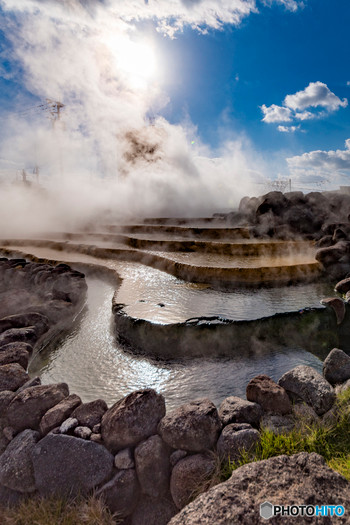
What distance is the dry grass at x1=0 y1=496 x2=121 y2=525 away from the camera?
5.95 ft

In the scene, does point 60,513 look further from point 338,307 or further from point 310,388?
point 338,307

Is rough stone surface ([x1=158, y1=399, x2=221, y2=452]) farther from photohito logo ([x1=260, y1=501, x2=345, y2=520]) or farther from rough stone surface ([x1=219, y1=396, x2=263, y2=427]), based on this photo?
Result: photohito logo ([x1=260, y1=501, x2=345, y2=520])

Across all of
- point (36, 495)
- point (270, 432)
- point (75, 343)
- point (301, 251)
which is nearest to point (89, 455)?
point (36, 495)

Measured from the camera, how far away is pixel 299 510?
1377 millimetres

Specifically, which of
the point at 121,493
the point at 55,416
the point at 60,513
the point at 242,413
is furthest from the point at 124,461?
the point at 242,413

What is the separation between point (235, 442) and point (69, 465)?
1.06 metres

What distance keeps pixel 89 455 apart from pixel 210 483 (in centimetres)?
78

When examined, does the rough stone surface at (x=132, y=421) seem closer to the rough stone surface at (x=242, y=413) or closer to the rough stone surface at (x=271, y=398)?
the rough stone surface at (x=242, y=413)

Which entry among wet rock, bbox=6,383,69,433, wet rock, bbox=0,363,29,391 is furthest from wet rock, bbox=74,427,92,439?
wet rock, bbox=0,363,29,391

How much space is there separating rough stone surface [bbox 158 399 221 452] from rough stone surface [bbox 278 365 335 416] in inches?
30.1

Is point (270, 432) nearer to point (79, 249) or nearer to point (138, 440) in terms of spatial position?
point (138, 440)

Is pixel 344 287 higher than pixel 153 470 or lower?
higher

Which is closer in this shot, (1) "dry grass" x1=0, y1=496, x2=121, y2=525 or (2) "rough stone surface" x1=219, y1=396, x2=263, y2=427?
(1) "dry grass" x1=0, y1=496, x2=121, y2=525

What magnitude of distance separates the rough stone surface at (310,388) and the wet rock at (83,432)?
5.01 feet
